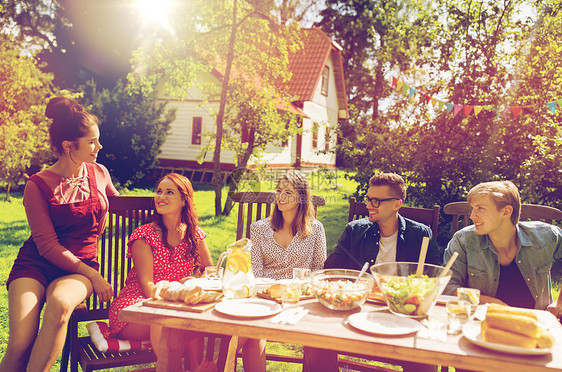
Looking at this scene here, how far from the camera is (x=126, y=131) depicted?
1358 cm

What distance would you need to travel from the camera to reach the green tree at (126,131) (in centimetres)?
1338

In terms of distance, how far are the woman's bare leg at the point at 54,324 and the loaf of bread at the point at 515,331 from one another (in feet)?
Result: 6.70

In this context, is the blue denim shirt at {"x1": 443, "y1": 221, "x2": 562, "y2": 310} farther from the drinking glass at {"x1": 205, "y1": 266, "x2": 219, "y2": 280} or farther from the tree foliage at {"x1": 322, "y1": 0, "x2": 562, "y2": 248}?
the tree foliage at {"x1": 322, "y1": 0, "x2": 562, "y2": 248}

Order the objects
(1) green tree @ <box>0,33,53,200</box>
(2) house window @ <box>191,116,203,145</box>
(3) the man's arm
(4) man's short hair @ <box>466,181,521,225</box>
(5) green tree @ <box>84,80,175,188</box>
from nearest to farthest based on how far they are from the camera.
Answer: (4) man's short hair @ <box>466,181,521,225</box> → (3) the man's arm → (1) green tree @ <box>0,33,53,200</box> → (5) green tree @ <box>84,80,175,188</box> → (2) house window @ <box>191,116,203,145</box>

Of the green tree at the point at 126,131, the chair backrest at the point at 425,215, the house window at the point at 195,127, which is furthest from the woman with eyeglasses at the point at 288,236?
the house window at the point at 195,127

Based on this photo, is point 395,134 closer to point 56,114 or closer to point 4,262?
point 56,114

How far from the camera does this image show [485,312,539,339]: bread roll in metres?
1.55

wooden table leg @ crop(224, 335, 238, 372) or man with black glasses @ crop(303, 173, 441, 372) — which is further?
man with black glasses @ crop(303, 173, 441, 372)

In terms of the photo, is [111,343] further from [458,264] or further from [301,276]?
[458,264]

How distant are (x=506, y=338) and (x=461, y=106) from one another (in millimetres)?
5475

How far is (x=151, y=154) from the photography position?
1413 cm

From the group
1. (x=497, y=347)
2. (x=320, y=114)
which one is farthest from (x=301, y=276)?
(x=320, y=114)

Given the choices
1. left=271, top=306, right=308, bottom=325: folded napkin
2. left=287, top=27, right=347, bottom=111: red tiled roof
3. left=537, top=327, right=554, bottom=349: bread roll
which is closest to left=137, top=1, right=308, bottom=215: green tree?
left=271, top=306, right=308, bottom=325: folded napkin

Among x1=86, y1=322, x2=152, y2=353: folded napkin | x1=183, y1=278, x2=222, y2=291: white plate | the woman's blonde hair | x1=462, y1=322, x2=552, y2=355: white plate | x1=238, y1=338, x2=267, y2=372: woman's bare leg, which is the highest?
the woman's blonde hair
